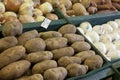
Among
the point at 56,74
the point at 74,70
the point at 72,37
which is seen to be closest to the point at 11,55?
the point at 56,74

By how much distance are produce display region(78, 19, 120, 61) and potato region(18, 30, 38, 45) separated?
0.61m

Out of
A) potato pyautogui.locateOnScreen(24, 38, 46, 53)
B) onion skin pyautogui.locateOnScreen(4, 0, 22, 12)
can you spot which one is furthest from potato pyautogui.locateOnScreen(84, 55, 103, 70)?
onion skin pyautogui.locateOnScreen(4, 0, 22, 12)

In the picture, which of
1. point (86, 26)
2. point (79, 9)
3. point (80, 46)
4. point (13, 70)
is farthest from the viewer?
point (79, 9)

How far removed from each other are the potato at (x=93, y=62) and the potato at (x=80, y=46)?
113mm

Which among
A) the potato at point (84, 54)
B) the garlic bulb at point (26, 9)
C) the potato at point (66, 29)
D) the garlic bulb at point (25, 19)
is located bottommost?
the potato at point (84, 54)

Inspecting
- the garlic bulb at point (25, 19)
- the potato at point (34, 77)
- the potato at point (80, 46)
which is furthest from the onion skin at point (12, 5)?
the potato at point (34, 77)

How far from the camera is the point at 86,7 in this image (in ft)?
9.49

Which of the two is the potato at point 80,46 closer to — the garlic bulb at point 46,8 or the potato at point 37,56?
the potato at point 37,56

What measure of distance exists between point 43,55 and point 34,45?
0.32ft

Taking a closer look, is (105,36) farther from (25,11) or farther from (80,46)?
(25,11)

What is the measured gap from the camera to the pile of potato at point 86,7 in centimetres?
266

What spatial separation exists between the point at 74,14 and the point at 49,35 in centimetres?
80

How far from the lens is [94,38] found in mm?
2340

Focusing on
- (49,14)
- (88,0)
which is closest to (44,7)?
(49,14)
